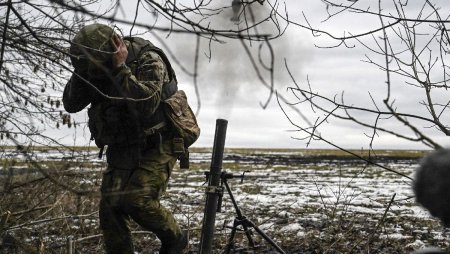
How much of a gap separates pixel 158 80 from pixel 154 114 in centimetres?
35

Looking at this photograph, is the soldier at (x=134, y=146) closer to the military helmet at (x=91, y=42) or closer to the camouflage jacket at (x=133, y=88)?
the camouflage jacket at (x=133, y=88)

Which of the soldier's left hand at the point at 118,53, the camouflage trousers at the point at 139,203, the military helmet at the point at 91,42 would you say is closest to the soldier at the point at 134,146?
the camouflage trousers at the point at 139,203

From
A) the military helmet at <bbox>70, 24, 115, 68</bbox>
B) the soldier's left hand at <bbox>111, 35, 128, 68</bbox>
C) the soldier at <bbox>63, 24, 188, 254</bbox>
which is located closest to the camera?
the military helmet at <bbox>70, 24, 115, 68</bbox>

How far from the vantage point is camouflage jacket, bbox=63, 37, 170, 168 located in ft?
11.8

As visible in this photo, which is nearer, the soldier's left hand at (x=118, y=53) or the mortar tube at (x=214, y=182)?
the soldier's left hand at (x=118, y=53)

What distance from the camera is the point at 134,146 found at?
13.6 ft

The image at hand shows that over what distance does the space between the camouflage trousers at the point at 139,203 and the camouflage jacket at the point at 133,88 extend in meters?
0.11

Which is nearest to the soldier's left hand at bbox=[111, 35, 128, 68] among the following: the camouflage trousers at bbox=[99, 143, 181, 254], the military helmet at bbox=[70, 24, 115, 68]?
the military helmet at bbox=[70, 24, 115, 68]

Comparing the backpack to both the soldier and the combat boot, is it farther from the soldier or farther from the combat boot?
the combat boot

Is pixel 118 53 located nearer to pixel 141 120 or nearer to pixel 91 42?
pixel 91 42

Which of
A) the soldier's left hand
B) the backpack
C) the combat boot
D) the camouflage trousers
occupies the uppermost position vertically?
the soldier's left hand

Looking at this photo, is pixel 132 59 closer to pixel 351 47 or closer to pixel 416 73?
pixel 351 47

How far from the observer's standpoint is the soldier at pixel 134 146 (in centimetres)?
393

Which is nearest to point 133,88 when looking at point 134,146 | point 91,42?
point 91,42
